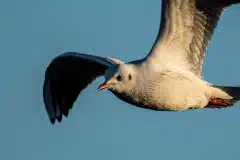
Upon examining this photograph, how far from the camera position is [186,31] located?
1197 cm

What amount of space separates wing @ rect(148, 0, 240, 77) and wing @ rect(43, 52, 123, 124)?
2.05 meters

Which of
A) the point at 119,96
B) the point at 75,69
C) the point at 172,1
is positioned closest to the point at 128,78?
the point at 119,96

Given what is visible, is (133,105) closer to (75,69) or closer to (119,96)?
(119,96)

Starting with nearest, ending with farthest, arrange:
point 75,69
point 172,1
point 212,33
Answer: point 172,1 < point 212,33 < point 75,69

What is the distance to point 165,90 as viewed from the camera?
1166 cm

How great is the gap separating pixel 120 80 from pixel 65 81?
11.0ft

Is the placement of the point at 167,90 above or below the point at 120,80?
below

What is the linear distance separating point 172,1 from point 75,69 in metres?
3.42

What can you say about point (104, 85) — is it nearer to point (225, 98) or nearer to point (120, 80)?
point (120, 80)

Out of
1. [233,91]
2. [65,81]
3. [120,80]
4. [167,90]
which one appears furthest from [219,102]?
[65,81]

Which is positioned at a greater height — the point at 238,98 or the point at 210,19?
the point at 210,19

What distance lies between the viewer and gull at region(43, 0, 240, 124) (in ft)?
37.7

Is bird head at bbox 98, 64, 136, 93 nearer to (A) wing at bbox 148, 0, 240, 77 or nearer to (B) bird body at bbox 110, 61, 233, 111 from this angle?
(B) bird body at bbox 110, 61, 233, 111

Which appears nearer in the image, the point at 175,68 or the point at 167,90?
the point at 167,90
